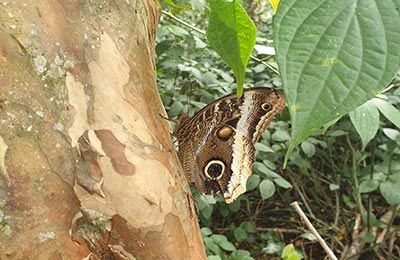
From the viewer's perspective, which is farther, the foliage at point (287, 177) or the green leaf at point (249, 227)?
the green leaf at point (249, 227)

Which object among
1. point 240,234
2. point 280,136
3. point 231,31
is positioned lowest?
point 240,234

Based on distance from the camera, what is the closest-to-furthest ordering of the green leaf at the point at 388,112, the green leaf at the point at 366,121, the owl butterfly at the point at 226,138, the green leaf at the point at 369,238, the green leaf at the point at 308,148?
the owl butterfly at the point at 226,138, the green leaf at the point at 366,121, the green leaf at the point at 388,112, the green leaf at the point at 308,148, the green leaf at the point at 369,238

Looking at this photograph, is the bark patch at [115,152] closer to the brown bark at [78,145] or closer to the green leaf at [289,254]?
the brown bark at [78,145]

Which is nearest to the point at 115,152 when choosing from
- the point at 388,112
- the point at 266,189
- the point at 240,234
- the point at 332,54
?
the point at 332,54

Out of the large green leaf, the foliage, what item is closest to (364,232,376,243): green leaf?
the foliage

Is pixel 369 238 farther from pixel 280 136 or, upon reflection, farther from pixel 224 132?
pixel 224 132

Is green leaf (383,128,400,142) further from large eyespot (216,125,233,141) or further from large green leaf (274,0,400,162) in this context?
large green leaf (274,0,400,162)

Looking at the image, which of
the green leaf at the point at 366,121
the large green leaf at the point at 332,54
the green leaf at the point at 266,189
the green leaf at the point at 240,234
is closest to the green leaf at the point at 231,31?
the large green leaf at the point at 332,54

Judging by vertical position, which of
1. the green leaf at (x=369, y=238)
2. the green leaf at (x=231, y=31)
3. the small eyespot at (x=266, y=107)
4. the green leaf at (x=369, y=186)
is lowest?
the green leaf at (x=369, y=238)
